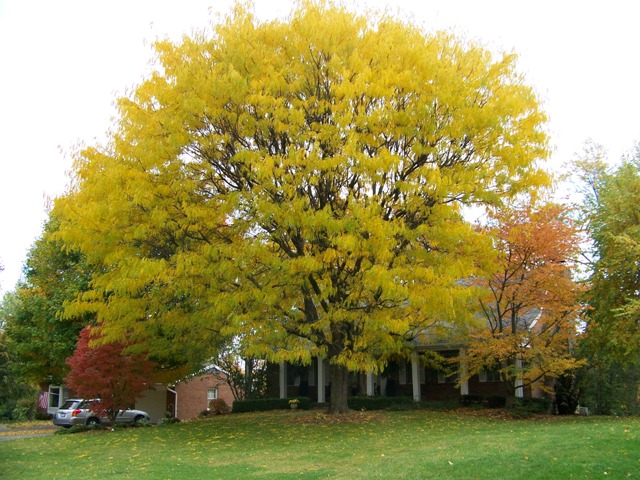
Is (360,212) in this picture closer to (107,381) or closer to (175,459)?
(175,459)

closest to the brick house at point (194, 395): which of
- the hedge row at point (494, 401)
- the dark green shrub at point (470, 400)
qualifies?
the dark green shrub at point (470, 400)

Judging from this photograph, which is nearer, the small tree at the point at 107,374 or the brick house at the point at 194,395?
the small tree at the point at 107,374

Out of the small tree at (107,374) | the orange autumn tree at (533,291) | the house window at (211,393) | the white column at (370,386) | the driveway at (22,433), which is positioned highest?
the orange autumn tree at (533,291)

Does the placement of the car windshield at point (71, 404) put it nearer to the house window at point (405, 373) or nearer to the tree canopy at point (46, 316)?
the tree canopy at point (46, 316)

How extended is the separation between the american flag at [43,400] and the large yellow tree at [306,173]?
3135 centimetres

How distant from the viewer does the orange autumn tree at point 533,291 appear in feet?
65.6

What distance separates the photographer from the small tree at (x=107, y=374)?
2116 cm

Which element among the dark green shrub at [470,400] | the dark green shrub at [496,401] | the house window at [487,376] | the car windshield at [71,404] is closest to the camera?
the dark green shrub at [496,401]

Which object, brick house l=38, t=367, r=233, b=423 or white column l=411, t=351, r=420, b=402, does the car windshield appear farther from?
white column l=411, t=351, r=420, b=402

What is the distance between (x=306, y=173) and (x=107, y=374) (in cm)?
1175

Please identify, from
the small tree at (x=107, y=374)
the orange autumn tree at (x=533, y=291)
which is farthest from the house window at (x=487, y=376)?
the small tree at (x=107, y=374)

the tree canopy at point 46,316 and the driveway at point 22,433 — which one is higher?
the tree canopy at point 46,316

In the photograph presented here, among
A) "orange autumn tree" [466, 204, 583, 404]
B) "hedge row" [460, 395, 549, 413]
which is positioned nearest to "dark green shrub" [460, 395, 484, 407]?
"hedge row" [460, 395, 549, 413]

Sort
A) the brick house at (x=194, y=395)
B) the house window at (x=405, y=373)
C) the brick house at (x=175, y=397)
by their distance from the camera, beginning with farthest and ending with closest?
the brick house at (x=194, y=395), the brick house at (x=175, y=397), the house window at (x=405, y=373)
